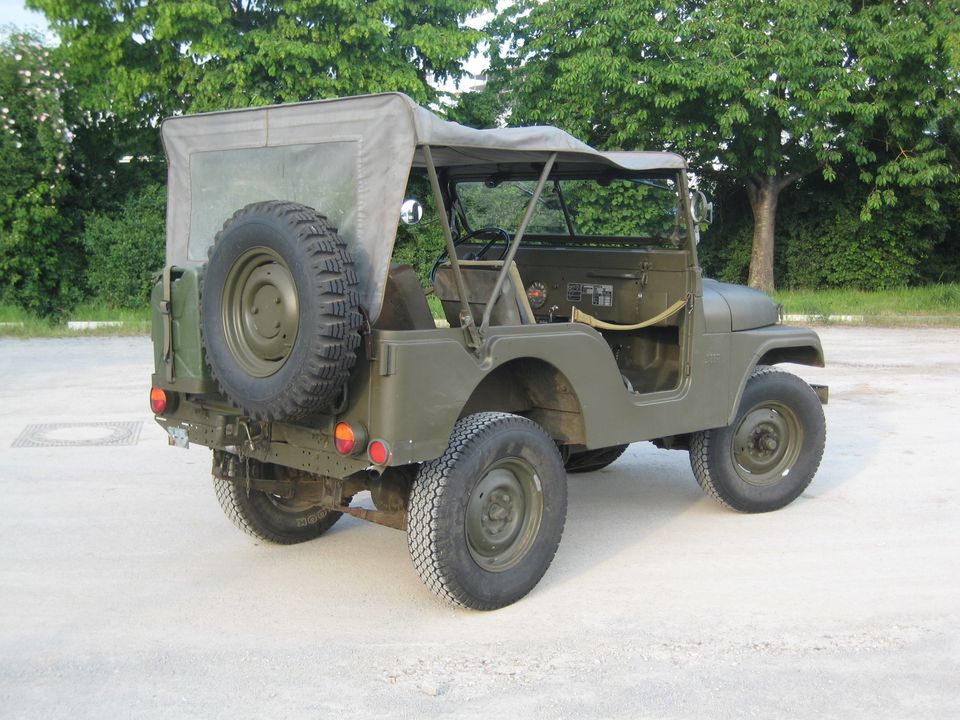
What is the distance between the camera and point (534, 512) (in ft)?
16.5

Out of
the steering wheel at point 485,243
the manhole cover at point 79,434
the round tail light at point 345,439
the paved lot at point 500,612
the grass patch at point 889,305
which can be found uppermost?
the steering wheel at point 485,243

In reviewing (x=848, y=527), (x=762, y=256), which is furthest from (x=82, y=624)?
(x=762, y=256)

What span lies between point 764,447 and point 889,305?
15.3 meters

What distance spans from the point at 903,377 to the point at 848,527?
20.3ft

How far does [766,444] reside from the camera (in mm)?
6496

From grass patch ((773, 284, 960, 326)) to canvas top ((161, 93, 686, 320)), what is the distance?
45.1 feet

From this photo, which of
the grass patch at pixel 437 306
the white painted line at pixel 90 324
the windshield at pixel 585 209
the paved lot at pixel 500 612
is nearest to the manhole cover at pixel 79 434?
the paved lot at pixel 500 612

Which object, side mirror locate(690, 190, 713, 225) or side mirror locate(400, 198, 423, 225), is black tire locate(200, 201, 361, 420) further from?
side mirror locate(690, 190, 713, 225)

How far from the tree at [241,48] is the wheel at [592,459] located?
12.8m

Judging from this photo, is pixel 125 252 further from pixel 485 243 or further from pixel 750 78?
pixel 485 243

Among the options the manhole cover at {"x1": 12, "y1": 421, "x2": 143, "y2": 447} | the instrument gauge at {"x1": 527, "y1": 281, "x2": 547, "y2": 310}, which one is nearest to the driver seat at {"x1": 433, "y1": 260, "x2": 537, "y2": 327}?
the instrument gauge at {"x1": 527, "y1": 281, "x2": 547, "y2": 310}

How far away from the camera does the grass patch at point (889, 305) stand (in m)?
18.5

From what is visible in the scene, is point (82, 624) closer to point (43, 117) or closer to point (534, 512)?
point (534, 512)

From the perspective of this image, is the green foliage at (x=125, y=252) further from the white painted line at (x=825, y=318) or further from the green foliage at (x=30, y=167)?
the white painted line at (x=825, y=318)
